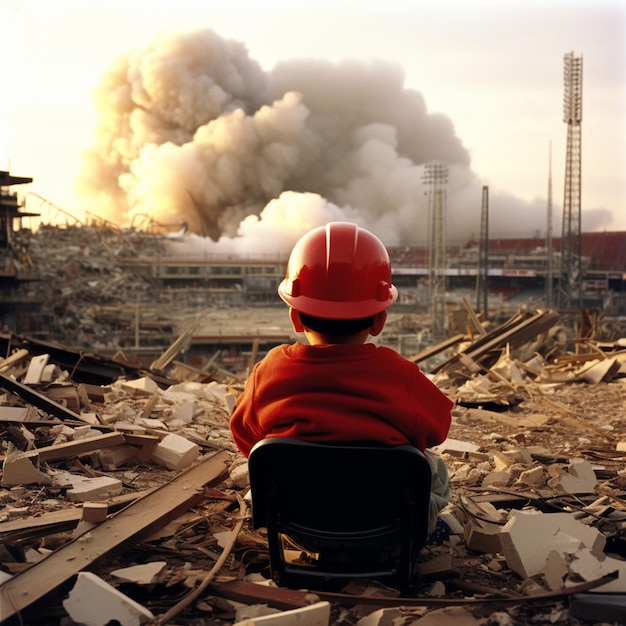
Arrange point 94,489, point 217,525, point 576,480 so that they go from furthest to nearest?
point 576,480 < point 94,489 < point 217,525

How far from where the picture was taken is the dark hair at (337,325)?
2350mm

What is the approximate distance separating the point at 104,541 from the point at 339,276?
4.05 feet

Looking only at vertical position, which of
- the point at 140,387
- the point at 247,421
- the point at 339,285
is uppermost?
the point at 339,285

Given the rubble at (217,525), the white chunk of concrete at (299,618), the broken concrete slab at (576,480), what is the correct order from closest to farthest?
the white chunk of concrete at (299,618), the rubble at (217,525), the broken concrete slab at (576,480)

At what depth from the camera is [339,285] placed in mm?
2359

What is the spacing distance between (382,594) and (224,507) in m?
1.12

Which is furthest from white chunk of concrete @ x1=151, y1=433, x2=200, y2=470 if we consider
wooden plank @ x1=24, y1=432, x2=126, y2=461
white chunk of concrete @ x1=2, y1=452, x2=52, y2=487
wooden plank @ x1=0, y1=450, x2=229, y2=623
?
white chunk of concrete @ x1=2, y1=452, x2=52, y2=487

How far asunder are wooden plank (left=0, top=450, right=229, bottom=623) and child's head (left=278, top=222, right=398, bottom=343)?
3.29ft

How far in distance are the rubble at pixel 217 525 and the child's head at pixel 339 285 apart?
2.65ft

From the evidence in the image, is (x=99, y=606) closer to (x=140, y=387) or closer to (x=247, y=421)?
(x=247, y=421)

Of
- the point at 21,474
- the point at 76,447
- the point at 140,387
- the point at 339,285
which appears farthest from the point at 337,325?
the point at 140,387

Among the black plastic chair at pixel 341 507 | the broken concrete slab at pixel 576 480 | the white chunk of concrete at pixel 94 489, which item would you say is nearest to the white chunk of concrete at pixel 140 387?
the white chunk of concrete at pixel 94 489

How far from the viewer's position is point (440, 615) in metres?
2.14

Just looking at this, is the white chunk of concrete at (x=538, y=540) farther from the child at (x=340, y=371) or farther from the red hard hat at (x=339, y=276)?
the red hard hat at (x=339, y=276)
